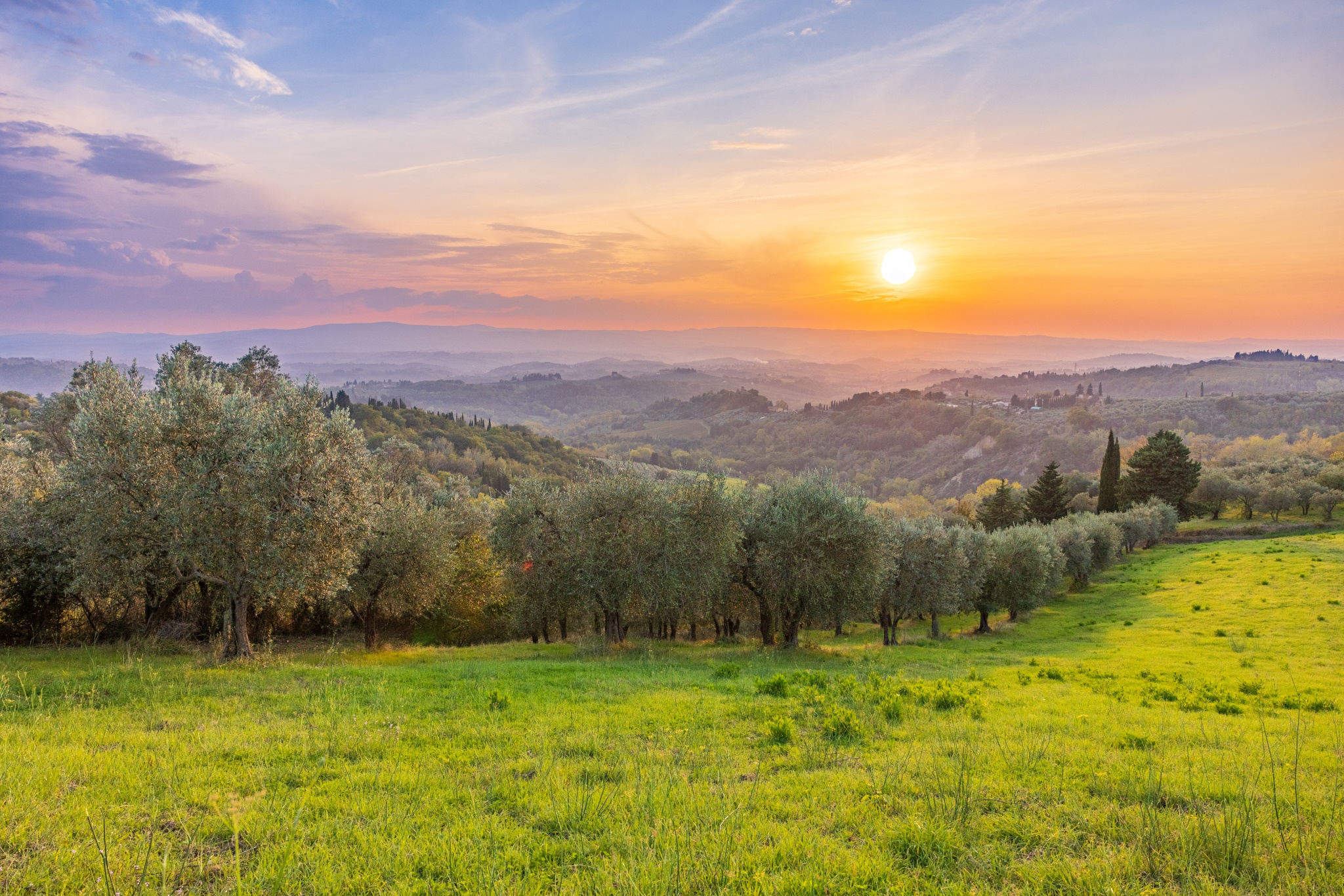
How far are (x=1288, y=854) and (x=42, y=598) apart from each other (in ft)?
139

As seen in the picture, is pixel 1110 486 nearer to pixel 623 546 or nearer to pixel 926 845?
pixel 623 546

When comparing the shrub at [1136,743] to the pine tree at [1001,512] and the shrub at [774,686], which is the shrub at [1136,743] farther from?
the pine tree at [1001,512]

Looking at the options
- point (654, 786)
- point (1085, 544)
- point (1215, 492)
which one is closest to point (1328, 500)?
point (1215, 492)

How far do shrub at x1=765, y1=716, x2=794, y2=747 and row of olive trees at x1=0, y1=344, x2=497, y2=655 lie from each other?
19.4 metres

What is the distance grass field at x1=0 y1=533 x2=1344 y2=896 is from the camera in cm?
598

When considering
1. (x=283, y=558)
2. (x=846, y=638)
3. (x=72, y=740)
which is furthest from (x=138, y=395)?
(x=846, y=638)

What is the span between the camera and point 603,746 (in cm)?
1000

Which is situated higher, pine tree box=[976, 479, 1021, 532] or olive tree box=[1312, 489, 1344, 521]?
olive tree box=[1312, 489, 1344, 521]

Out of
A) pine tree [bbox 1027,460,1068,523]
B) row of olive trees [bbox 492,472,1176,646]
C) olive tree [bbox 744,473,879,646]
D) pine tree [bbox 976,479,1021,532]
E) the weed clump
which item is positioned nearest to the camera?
the weed clump

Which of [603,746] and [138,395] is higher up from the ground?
[138,395]

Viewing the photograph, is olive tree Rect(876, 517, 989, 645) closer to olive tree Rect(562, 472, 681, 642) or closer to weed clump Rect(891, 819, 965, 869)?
olive tree Rect(562, 472, 681, 642)

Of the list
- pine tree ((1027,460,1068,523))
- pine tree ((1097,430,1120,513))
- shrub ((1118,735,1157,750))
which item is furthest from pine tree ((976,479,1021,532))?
shrub ((1118,735,1157,750))

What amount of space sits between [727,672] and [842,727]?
930 centimetres

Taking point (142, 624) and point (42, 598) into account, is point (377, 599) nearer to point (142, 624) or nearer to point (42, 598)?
point (142, 624)
